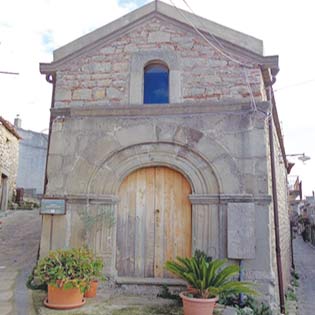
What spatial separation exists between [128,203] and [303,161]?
856 cm

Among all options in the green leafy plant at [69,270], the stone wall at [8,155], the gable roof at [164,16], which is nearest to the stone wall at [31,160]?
the stone wall at [8,155]

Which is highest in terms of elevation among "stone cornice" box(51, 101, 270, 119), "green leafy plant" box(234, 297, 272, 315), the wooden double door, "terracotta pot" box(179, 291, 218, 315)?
"stone cornice" box(51, 101, 270, 119)

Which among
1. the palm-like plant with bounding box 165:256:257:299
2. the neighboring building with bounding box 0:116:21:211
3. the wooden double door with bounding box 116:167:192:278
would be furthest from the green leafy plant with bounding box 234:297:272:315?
the neighboring building with bounding box 0:116:21:211

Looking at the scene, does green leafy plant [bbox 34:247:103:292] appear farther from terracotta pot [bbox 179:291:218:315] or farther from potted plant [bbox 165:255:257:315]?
terracotta pot [bbox 179:291:218:315]

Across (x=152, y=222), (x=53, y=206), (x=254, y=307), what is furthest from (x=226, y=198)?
(x=53, y=206)

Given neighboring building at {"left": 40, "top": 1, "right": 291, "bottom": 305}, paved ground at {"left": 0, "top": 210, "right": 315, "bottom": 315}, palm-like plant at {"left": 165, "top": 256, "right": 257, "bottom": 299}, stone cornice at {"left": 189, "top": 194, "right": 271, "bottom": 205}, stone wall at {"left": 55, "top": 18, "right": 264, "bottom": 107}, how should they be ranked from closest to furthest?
palm-like plant at {"left": 165, "top": 256, "right": 257, "bottom": 299}
paved ground at {"left": 0, "top": 210, "right": 315, "bottom": 315}
stone cornice at {"left": 189, "top": 194, "right": 271, "bottom": 205}
neighboring building at {"left": 40, "top": 1, "right": 291, "bottom": 305}
stone wall at {"left": 55, "top": 18, "right": 264, "bottom": 107}

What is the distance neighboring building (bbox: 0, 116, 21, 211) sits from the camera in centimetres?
1496

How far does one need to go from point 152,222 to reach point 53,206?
1.66 meters

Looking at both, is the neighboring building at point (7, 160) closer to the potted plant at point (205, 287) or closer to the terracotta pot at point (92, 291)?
the terracotta pot at point (92, 291)

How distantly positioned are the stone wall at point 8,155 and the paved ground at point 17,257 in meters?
2.54

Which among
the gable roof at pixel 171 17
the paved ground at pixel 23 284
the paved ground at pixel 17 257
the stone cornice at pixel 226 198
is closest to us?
the paved ground at pixel 23 284

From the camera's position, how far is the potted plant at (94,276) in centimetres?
500

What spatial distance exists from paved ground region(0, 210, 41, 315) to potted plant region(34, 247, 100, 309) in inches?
14.5

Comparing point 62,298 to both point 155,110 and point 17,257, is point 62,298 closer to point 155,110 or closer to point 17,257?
point 155,110
